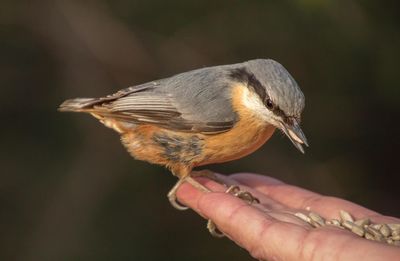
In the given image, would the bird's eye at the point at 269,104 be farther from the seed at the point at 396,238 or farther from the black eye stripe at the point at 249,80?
the seed at the point at 396,238

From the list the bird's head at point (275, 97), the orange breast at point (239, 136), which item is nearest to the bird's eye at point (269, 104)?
the bird's head at point (275, 97)

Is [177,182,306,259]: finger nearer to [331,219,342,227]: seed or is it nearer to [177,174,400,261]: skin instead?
[177,174,400,261]: skin

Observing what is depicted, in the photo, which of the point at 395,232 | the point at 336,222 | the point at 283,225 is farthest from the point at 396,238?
the point at 283,225

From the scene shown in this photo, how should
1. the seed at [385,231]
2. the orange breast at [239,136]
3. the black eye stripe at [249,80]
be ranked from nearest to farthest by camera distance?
1. the seed at [385,231]
2. the black eye stripe at [249,80]
3. the orange breast at [239,136]

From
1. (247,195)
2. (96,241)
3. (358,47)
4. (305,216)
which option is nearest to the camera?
(305,216)

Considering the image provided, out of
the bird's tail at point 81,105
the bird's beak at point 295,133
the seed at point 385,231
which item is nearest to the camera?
the seed at point 385,231

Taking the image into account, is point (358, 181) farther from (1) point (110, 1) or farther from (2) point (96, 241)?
(1) point (110, 1)

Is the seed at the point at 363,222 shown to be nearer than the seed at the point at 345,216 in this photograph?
Yes

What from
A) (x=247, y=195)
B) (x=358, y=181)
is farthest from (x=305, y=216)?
(x=358, y=181)
